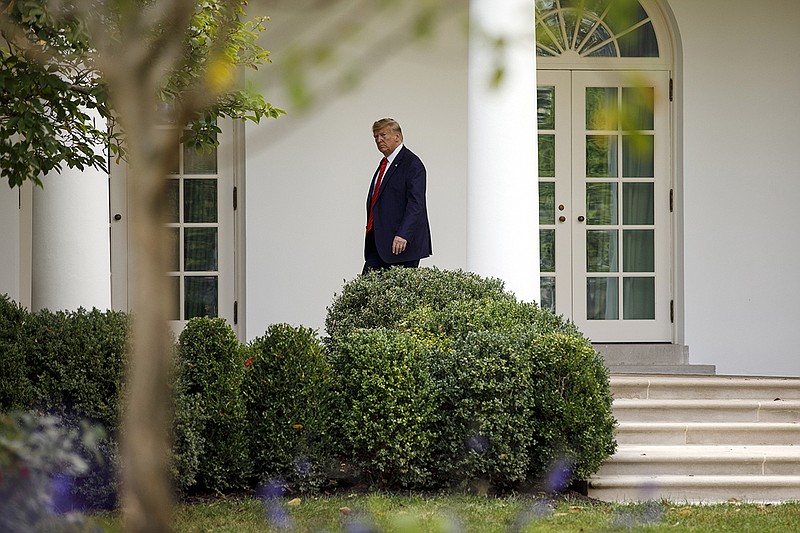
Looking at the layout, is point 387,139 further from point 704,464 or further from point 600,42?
point 704,464

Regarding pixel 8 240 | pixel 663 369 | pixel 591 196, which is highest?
pixel 591 196

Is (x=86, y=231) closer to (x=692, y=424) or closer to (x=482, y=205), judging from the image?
(x=482, y=205)

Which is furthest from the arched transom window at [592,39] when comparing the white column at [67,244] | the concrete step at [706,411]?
the white column at [67,244]

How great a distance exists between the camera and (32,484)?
2186mm

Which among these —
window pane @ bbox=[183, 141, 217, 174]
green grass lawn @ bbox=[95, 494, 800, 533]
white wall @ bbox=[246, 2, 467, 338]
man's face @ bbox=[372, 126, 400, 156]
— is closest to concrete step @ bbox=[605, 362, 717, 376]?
white wall @ bbox=[246, 2, 467, 338]

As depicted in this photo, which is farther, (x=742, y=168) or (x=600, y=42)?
(x=600, y=42)

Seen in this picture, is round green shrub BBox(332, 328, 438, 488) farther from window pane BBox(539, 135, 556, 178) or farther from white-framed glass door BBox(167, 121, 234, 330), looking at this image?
window pane BBox(539, 135, 556, 178)

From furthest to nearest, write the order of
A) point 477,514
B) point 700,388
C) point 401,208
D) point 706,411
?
point 401,208 → point 700,388 → point 706,411 → point 477,514

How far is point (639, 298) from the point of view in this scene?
10359 mm

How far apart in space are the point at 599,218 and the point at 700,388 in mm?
2756

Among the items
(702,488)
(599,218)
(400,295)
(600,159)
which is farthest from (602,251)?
(702,488)

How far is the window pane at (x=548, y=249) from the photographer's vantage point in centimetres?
1045

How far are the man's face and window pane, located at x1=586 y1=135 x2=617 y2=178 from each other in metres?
2.80

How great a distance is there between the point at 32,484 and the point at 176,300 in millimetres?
8408
